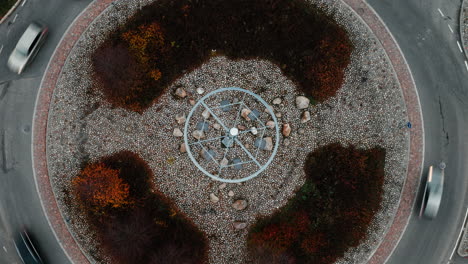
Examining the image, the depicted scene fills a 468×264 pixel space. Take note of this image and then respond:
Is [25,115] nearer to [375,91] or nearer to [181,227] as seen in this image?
[181,227]

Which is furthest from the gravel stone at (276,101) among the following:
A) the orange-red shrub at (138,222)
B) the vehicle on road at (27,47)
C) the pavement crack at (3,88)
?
the pavement crack at (3,88)

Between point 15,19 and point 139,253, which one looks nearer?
point 139,253

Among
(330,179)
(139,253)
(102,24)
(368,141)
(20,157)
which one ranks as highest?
(368,141)

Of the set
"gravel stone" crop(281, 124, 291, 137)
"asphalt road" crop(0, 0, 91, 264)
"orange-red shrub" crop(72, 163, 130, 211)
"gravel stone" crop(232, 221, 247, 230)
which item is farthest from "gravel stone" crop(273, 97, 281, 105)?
"asphalt road" crop(0, 0, 91, 264)

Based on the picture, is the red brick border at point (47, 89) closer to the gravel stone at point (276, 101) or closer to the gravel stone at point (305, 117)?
the gravel stone at point (276, 101)

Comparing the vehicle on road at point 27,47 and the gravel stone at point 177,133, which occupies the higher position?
the gravel stone at point 177,133

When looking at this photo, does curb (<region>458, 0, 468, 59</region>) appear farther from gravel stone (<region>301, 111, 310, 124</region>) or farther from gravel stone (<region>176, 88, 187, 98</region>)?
gravel stone (<region>176, 88, 187, 98</region>)

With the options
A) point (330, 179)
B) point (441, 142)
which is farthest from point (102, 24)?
point (441, 142)

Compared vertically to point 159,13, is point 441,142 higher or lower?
higher
